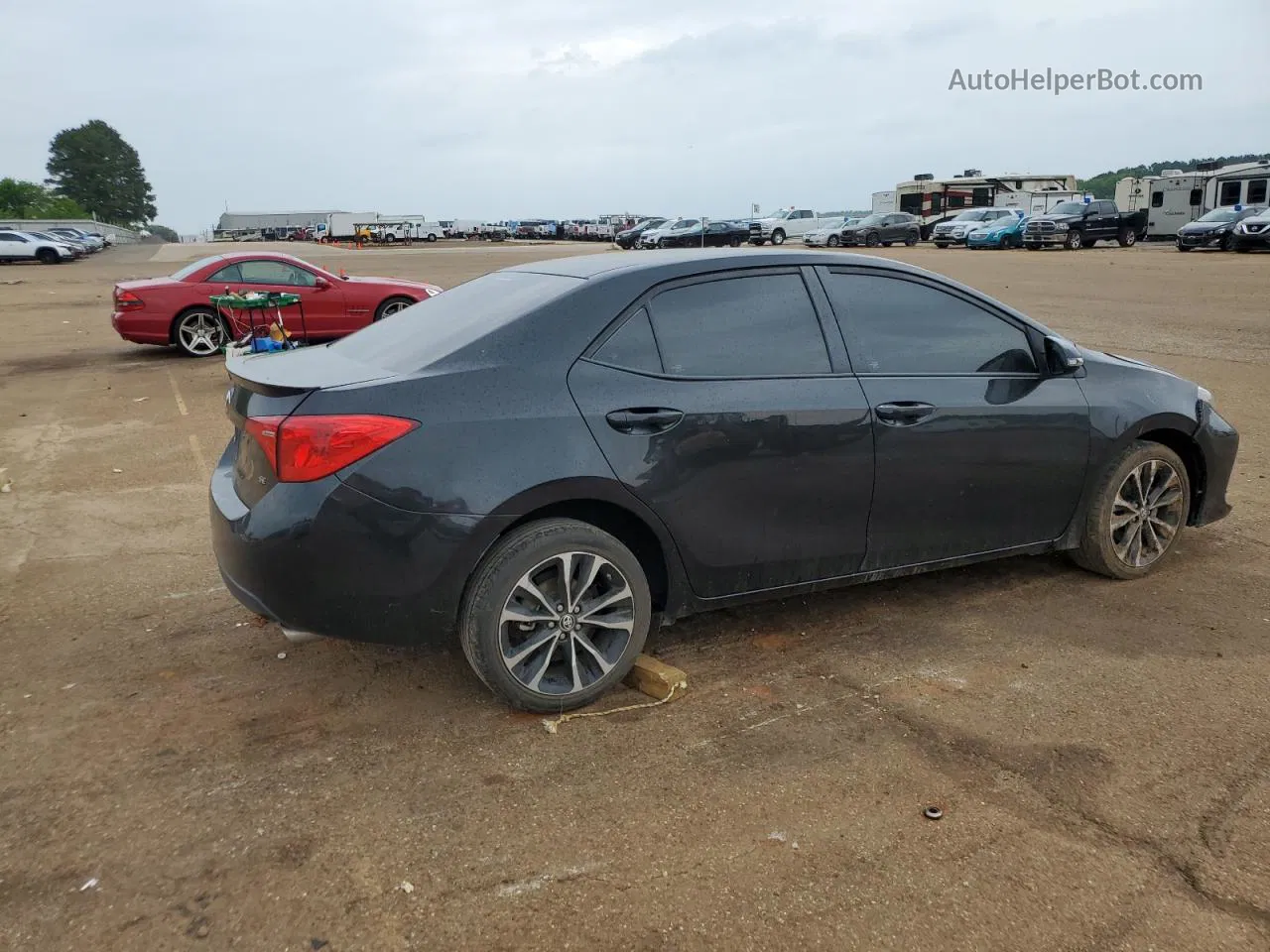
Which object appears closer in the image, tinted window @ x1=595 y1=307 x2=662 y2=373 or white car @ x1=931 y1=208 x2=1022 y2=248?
tinted window @ x1=595 y1=307 x2=662 y2=373

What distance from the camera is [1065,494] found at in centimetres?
471

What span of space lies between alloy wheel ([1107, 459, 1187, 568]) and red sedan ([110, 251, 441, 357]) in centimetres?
1081

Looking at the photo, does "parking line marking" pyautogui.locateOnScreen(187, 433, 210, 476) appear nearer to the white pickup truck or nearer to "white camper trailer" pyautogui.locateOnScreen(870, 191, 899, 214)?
the white pickup truck

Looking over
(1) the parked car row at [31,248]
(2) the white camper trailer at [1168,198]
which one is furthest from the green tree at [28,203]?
(2) the white camper trailer at [1168,198]

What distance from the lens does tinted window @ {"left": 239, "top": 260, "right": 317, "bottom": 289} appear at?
13984 mm

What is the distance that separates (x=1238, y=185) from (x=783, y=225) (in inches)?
857

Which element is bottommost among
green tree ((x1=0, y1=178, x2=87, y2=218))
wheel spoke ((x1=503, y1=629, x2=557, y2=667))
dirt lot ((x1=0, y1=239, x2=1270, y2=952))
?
dirt lot ((x1=0, y1=239, x2=1270, y2=952))

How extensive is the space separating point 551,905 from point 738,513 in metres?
1.65

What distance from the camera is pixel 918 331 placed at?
4355 millimetres

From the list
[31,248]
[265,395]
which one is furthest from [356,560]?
[31,248]

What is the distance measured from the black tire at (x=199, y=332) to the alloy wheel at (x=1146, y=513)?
1223cm

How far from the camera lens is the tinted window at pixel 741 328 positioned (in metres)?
3.85

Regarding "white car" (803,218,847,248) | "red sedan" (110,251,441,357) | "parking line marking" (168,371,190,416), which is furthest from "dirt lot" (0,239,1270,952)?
"white car" (803,218,847,248)

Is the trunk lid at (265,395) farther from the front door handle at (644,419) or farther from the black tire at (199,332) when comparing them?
the black tire at (199,332)
